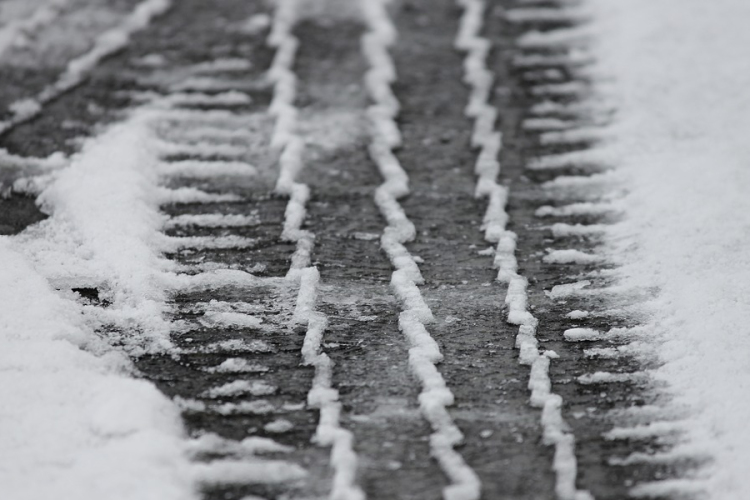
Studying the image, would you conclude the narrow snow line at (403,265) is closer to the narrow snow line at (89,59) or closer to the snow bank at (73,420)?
the snow bank at (73,420)

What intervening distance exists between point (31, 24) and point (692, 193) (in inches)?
75.7

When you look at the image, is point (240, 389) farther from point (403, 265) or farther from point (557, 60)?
point (557, 60)

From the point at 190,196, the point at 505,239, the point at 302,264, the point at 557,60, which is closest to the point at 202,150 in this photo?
the point at 190,196

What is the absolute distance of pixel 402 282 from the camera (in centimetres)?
167

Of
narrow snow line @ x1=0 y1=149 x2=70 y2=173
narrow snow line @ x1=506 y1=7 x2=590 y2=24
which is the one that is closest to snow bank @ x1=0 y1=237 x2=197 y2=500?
narrow snow line @ x1=0 y1=149 x2=70 y2=173

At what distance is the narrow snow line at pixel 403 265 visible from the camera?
1.29 meters

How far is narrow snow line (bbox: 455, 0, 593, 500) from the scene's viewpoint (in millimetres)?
1304

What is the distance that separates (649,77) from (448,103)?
540 mm

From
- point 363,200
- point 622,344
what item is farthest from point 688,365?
point 363,200

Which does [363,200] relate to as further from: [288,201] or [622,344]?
[622,344]

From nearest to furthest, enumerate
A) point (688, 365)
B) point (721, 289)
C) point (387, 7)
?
point (688, 365) < point (721, 289) < point (387, 7)

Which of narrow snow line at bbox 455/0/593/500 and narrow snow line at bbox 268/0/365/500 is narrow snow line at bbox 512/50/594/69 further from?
narrow snow line at bbox 268/0/365/500

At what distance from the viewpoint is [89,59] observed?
96.8 inches

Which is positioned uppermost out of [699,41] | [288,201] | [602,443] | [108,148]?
[699,41]
